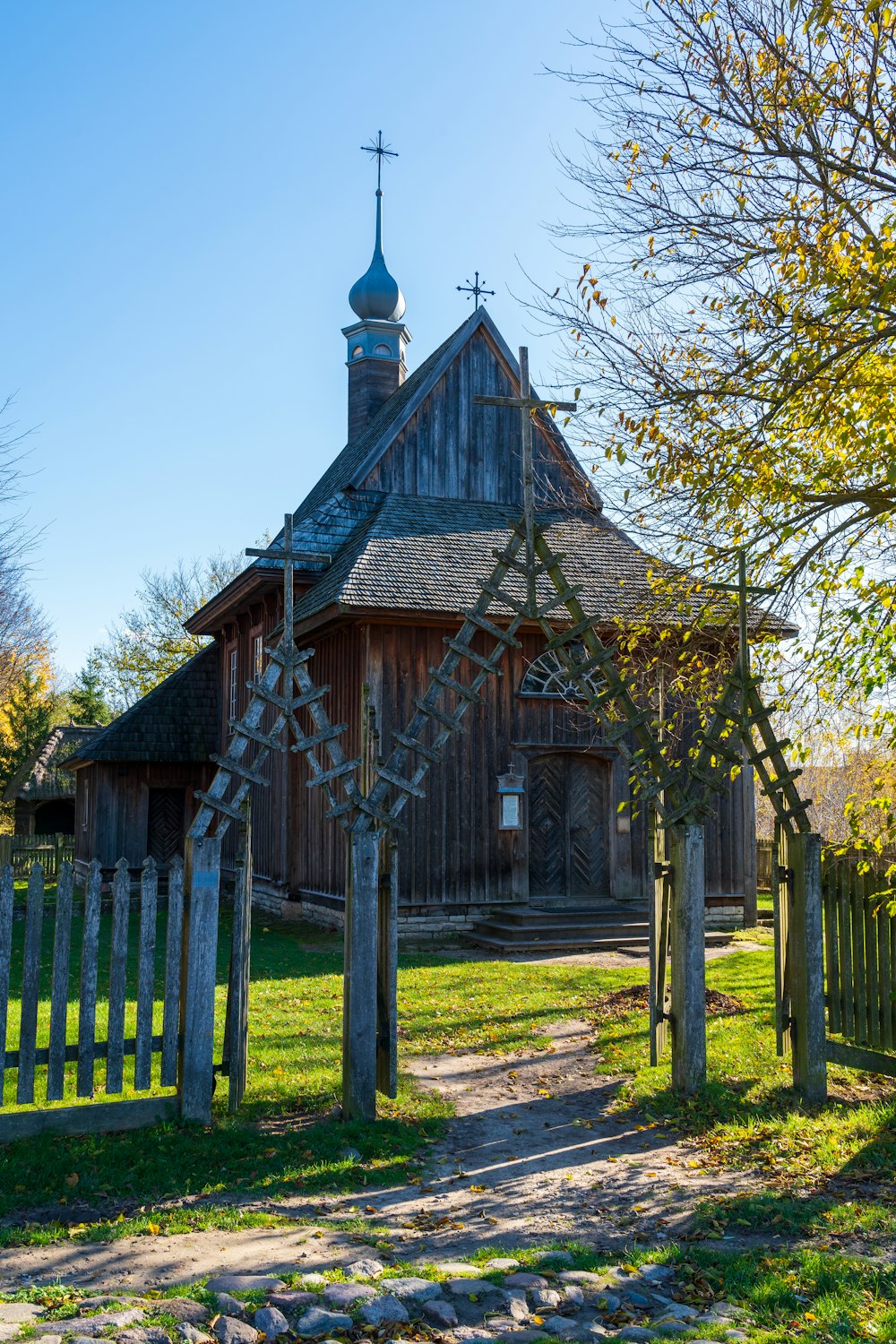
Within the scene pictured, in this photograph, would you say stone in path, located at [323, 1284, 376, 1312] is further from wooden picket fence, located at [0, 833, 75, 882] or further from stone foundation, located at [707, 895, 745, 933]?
wooden picket fence, located at [0, 833, 75, 882]

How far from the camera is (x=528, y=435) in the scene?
8359 mm

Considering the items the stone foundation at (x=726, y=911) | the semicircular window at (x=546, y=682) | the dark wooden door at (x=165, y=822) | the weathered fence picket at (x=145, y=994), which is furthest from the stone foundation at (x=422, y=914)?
the weathered fence picket at (x=145, y=994)

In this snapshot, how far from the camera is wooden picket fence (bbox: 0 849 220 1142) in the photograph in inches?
257

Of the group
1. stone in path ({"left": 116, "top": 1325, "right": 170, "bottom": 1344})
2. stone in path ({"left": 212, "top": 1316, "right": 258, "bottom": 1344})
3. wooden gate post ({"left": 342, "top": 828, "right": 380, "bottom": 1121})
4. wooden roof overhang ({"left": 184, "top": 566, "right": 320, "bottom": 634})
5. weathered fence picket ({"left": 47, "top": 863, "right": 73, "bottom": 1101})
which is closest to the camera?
stone in path ({"left": 116, "top": 1325, "right": 170, "bottom": 1344})

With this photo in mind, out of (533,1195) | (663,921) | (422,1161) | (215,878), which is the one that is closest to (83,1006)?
(215,878)

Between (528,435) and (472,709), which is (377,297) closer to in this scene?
(472,709)

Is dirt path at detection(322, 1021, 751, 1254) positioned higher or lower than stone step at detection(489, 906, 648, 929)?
lower

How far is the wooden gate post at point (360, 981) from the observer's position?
7.13 metres

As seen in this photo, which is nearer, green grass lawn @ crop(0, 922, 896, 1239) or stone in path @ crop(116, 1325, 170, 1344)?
stone in path @ crop(116, 1325, 170, 1344)

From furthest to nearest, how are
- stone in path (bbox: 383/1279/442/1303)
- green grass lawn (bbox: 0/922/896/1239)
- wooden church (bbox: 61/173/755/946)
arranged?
wooden church (bbox: 61/173/755/946)
green grass lawn (bbox: 0/922/896/1239)
stone in path (bbox: 383/1279/442/1303)

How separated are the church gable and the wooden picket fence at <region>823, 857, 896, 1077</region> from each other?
1230 cm

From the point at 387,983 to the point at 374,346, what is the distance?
22902 millimetres

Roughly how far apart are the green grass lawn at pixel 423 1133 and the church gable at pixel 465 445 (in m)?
10.8

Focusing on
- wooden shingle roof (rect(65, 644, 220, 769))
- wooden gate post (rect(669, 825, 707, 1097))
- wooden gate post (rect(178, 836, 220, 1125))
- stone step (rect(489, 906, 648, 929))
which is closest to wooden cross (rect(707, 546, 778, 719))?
wooden gate post (rect(669, 825, 707, 1097))
